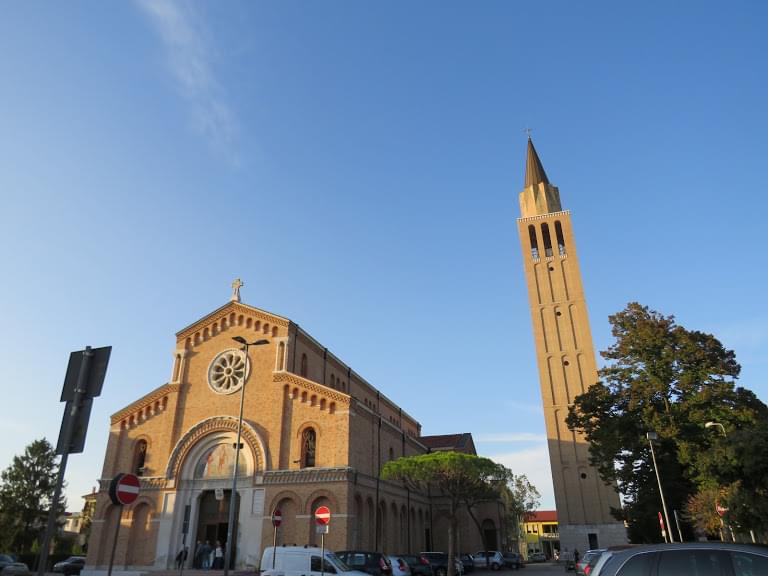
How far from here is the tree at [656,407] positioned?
26.7 metres

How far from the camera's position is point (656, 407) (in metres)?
29.1

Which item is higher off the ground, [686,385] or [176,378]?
[176,378]

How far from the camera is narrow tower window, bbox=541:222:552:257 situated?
54769 millimetres

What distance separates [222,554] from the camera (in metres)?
28.2

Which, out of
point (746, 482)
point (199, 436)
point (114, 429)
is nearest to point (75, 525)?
point (114, 429)

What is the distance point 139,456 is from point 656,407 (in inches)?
1235

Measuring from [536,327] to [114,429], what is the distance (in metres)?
37.7

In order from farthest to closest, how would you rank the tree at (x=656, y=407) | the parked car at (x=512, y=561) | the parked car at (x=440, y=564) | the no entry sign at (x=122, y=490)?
the parked car at (x=512, y=561) → the parked car at (x=440, y=564) → the tree at (x=656, y=407) → the no entry sign at (x=122, y=490)

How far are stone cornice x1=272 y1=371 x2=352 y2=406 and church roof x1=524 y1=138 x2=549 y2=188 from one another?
38.0m

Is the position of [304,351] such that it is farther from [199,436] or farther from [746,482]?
[746,482]

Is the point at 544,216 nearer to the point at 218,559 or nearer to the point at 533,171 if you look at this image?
the point at 533,171

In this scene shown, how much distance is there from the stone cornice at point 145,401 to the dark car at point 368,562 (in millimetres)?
17092

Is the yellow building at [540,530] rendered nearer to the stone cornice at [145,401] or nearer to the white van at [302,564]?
the stone cornice at [145,401]

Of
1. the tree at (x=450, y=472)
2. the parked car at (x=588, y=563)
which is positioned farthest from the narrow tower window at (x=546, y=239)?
the parked car at (x=588, y=563)
